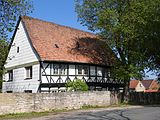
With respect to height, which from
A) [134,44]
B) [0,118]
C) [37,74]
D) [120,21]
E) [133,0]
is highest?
[133,0]

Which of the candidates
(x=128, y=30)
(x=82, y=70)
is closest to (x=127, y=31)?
(x=128, y=30)

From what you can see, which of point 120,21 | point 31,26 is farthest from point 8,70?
point 120,21

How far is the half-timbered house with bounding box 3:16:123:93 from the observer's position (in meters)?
36.9

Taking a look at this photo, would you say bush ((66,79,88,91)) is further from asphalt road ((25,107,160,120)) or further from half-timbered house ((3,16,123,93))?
asphalt road ((25,107,160,120))

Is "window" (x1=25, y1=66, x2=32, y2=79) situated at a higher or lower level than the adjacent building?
higher

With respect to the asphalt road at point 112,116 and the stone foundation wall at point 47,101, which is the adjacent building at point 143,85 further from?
the asphalt road at point 112,116

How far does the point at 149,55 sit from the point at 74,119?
22273 mm

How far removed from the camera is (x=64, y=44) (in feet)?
135

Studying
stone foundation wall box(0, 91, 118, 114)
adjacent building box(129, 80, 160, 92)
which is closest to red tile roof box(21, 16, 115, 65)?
stone foundation wall box(0, 91, 118, 114)

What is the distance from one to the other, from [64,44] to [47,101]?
13551mm

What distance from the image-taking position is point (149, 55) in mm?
40438

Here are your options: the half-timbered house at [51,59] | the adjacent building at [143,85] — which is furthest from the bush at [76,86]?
the adjacent building at [143,85]

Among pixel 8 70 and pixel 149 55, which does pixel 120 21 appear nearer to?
pixel 149 55

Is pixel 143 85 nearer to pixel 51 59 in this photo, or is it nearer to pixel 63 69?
pixel 63 69
